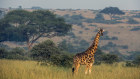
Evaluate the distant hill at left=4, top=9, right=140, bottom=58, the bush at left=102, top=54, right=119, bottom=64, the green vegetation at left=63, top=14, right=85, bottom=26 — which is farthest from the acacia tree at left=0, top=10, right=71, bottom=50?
the green vegetation at left=63, top=14, right=85, bottom=26

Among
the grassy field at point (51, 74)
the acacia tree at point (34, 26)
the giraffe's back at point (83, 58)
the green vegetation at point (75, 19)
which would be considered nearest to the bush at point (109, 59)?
the grassy field at point (51, 74)

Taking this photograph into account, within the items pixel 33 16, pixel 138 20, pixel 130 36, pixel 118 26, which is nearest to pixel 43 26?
pixel 33 16

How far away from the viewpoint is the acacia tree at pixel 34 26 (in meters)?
32.1

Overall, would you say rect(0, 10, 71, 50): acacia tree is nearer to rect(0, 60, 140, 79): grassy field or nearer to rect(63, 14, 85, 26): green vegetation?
rect(0, 60, 140, 79): grassy field

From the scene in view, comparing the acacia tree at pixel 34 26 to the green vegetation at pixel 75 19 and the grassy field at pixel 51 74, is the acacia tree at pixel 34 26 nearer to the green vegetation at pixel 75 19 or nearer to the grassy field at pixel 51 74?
the grassy field at pixel 51 74

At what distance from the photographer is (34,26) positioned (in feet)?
107

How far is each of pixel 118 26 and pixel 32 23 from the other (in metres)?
36.2

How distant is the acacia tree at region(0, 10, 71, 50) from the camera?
32062 millimetres

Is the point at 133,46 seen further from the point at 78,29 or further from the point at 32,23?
the point at 32,23

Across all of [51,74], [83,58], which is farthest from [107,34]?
[51,74]

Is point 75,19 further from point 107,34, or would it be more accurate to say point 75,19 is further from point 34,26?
point 34,26

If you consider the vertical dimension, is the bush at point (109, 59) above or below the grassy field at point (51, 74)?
below

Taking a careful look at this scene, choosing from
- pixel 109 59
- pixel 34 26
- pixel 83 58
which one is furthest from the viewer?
pixel 34 26

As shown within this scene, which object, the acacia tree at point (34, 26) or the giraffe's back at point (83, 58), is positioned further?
the acacia tree at point (34, 26)
